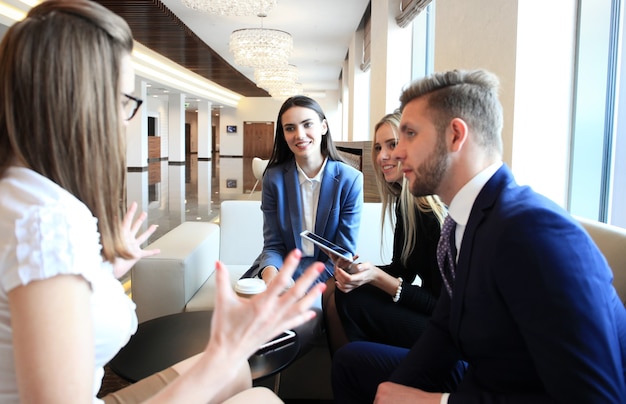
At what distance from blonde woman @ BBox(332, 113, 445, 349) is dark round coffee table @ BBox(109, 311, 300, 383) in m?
0.34

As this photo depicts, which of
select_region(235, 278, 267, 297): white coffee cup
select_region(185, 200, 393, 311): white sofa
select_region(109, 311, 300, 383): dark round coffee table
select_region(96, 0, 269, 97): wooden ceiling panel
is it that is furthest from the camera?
select_region(96, 0, 269, 97): wooden ceiling panel

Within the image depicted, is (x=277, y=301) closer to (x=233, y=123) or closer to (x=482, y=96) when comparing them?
(x=482, y=96)

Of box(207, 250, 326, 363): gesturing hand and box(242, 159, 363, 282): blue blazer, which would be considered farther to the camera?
box(242, 159, 363, 282): blue blazer

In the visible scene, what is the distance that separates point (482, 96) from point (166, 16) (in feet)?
31.2

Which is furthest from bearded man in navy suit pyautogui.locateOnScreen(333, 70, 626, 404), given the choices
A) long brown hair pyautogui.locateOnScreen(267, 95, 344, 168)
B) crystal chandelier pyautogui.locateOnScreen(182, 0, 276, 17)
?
crystal chandelier pyautogui.locateOnScreen(182, 0, 276, 17)

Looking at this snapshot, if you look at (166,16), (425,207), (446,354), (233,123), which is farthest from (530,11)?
(233,123)

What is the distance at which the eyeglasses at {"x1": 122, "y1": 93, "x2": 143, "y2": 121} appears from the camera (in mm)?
1106

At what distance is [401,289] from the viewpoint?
2104mm

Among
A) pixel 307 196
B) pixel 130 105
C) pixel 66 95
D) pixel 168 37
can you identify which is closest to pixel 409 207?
pixel 307 196

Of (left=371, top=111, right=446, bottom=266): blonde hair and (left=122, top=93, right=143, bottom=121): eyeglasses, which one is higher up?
(left=122, top=93, right=143, bottom=121): eyeglasses

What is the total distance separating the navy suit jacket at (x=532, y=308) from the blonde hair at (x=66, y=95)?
35.6 inches

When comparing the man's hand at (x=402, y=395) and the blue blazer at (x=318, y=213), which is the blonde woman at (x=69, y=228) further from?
the blue blazer at (x=318, y=213)

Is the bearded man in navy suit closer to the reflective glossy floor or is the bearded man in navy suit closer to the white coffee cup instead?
the white coffee cup

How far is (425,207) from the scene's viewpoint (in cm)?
212
